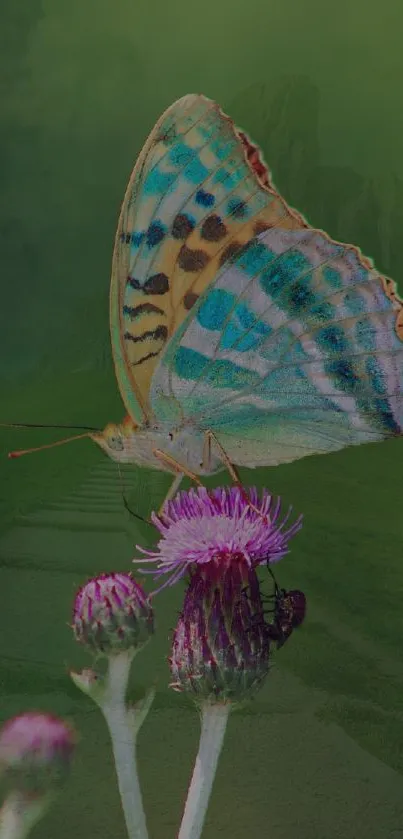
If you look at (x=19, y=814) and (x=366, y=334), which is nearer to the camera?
(x=366, y=334)

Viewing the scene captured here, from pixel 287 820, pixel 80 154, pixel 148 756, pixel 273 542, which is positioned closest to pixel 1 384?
pixel 80 154

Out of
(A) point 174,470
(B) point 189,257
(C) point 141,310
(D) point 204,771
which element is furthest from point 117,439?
(D) point 204,771

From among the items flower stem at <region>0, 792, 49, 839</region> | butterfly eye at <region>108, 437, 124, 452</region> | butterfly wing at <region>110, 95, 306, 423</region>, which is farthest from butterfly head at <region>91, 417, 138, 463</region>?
flower stem at <region>0, 792, 49, 839</region>

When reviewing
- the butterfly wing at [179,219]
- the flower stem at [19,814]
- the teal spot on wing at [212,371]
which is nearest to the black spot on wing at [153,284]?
the butterfly wing at [179,219]

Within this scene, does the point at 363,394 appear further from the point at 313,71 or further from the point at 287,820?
the point at 287,820

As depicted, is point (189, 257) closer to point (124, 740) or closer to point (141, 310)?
point (141, 310)

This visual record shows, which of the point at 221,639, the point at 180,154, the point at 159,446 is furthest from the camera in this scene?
the point at 159,446
